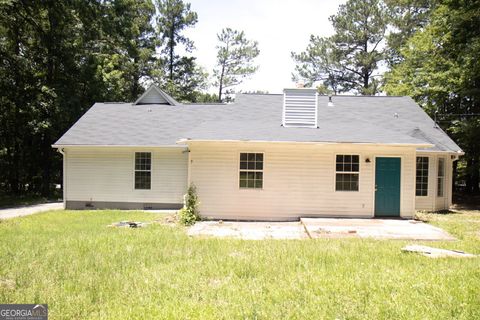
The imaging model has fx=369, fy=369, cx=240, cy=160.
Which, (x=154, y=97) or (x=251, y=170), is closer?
(x=251, y=170)

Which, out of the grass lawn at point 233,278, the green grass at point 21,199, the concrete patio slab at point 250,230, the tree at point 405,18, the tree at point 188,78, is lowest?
the green grass at point 21,199

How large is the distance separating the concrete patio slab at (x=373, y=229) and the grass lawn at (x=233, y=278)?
826mm

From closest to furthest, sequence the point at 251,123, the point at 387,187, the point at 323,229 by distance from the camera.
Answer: the point at 323,229
the point at 387,187
the point at 251,123

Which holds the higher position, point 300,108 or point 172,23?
point 172,23

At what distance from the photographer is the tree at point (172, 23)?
37.8m

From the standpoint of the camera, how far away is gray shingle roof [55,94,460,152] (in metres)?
14.2

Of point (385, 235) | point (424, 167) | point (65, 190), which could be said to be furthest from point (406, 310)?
point (65, 190)

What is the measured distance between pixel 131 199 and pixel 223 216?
5592mm

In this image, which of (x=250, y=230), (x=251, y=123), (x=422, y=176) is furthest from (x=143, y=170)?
(x=422, y=176)

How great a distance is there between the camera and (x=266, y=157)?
44.3 feet

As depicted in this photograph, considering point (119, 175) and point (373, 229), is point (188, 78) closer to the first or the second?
point (119, 175)

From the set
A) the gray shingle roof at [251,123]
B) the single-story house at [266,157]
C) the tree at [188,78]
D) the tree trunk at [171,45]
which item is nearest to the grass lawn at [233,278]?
the single-story house at [266,157]

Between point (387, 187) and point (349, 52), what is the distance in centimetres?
2597

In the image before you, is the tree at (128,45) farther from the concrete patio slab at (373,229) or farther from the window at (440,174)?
the window at (440,174)
